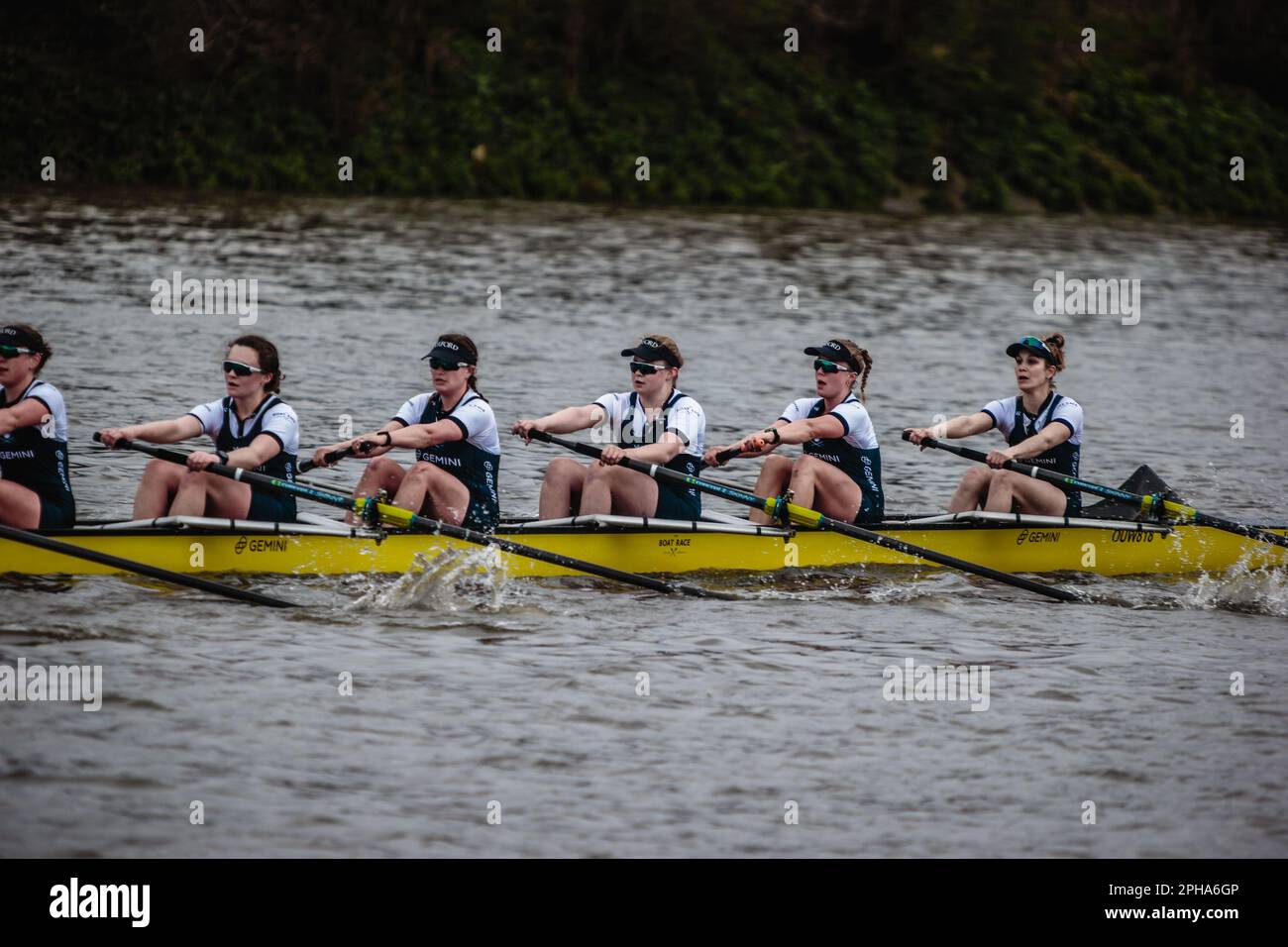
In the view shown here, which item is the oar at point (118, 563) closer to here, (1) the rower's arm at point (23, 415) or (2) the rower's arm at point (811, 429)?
(1) the rower's arm at point (23, 415)

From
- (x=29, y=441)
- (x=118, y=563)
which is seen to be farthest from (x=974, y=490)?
(x=29, y=441)

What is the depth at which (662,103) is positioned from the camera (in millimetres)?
37469

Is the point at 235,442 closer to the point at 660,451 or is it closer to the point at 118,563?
the point at 118,563

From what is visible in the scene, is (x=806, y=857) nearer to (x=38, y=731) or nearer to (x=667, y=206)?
(x=38, y=731)

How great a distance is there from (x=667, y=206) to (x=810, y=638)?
81.5ft

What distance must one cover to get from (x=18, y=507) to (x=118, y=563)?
0.86 meters

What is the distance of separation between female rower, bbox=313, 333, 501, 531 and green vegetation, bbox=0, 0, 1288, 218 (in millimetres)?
23077

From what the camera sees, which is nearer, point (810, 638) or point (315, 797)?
point (315, 797)

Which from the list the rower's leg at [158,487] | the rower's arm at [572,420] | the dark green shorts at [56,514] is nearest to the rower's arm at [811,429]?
the rower's arm at [572,420]

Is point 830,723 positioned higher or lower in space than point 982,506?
lower

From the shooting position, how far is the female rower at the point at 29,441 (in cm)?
1159

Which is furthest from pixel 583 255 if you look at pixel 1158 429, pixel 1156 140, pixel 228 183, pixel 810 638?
pixel 810 638
